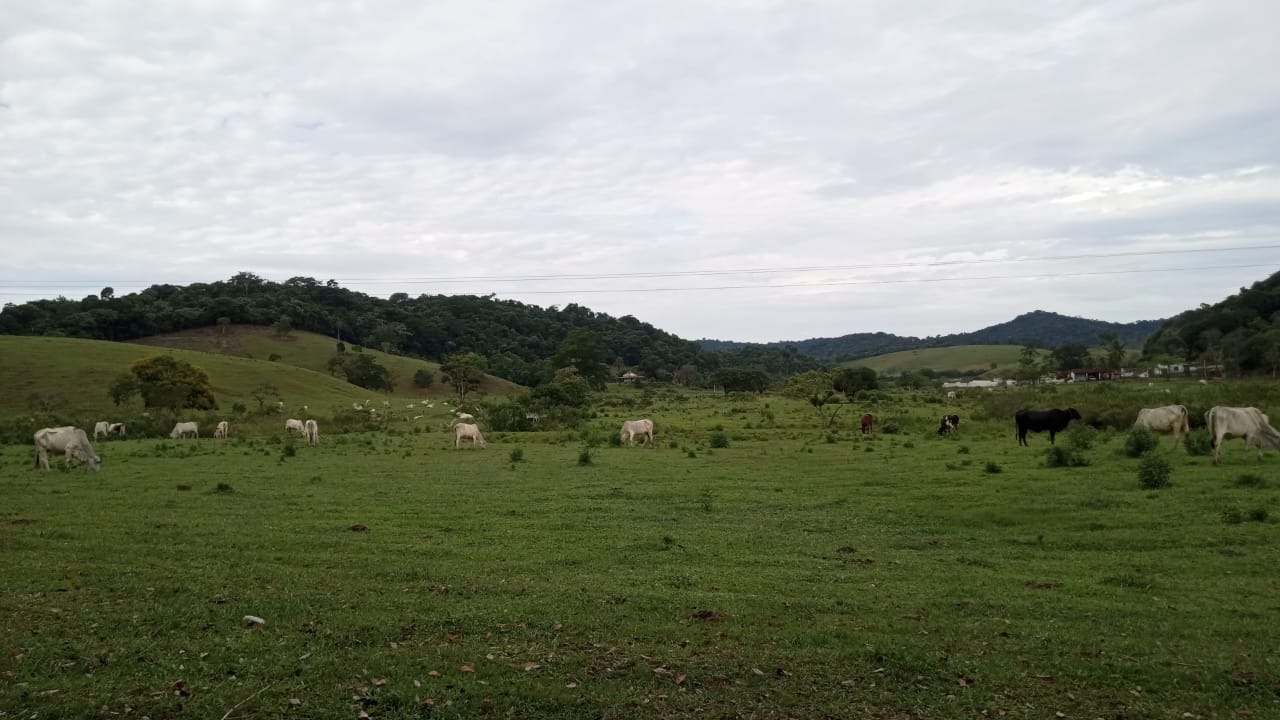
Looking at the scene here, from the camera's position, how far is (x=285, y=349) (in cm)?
11075

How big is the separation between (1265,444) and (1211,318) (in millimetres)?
95531

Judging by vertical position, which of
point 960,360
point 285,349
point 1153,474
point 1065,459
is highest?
point 285,349

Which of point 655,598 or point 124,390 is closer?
point 655,598

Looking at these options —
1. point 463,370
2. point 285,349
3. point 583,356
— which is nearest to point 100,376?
point 463,370

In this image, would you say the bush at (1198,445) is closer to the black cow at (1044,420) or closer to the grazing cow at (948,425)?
the black cow at (1044,420)

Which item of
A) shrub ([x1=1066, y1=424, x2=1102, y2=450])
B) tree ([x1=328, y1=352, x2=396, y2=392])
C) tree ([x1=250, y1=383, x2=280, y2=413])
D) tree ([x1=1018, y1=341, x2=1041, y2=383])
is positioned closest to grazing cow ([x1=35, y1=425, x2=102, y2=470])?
shrub ([x1=1066, y1=424, x2=1102, y2=450])

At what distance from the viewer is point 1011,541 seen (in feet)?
43.2

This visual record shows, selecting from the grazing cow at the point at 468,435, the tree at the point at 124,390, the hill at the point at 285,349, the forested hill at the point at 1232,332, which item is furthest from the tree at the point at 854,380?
the tree at the point at 124,390

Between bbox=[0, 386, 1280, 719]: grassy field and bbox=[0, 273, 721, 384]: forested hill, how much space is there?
290 ft

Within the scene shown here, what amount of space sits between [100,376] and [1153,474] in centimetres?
8063

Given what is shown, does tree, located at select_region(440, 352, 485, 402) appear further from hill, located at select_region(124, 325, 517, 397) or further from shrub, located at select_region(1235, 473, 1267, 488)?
shrub, located at select_region(1235, 473, 1267, 488)

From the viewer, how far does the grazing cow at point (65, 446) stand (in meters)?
23.7

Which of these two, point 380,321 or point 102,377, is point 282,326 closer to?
point 380,321

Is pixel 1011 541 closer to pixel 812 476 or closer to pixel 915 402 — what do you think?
pixel 812 476
